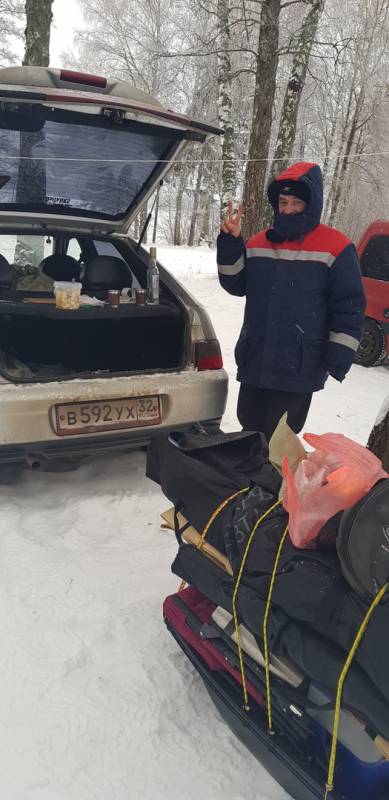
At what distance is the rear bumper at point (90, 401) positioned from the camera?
2836 millimetres

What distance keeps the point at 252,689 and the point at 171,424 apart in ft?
5.71

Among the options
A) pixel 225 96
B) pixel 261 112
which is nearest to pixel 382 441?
pixel 261 112

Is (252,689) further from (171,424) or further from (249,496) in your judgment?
(171,424)

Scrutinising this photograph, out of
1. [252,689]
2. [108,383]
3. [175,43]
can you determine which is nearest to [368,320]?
[108,383]

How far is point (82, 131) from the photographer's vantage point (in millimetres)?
3189

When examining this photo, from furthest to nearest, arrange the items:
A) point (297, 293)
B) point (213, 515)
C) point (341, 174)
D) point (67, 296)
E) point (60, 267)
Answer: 1. point (341, 174)
2. point (60, 267)
3. point (67, 296)
4. point (297, 293)
5. point (213, 515)

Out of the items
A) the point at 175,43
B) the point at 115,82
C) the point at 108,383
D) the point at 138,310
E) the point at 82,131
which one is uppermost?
the point at 175,43

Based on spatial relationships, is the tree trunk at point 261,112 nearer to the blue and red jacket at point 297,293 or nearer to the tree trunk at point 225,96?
the tree trunk at point 225,96

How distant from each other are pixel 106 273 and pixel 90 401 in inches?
56.5

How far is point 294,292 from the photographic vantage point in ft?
9.29

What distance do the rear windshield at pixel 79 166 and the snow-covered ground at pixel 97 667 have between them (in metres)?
1.90

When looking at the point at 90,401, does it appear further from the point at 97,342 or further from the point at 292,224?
the point at 292,224

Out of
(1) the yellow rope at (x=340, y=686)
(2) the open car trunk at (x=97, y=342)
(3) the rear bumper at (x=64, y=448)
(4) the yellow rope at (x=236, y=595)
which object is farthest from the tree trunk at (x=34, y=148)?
(1) the yellow rope at (x=340, y=686)

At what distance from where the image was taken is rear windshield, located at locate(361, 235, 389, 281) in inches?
270
